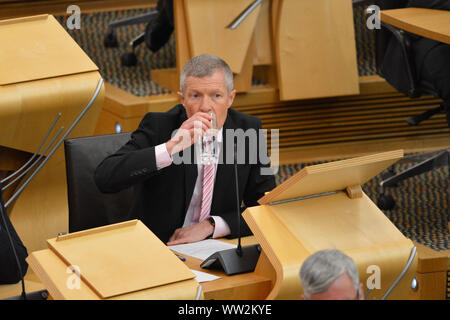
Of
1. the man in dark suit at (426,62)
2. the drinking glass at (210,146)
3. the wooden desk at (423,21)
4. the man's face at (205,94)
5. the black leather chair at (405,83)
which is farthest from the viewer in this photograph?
the black leather chair at (405,83)

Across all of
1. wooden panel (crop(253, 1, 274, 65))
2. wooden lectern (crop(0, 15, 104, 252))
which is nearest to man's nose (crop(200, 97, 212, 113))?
wooden lectern (crop(0, 15, 104, 252))

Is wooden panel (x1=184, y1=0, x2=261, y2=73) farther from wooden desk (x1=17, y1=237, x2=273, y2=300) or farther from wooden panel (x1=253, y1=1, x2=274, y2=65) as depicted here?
wooden desk (x1=17, y1=237, x2=273, y2=300)

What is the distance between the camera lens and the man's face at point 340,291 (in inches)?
56.6

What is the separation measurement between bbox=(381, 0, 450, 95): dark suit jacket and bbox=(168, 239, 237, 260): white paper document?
1.64 metres

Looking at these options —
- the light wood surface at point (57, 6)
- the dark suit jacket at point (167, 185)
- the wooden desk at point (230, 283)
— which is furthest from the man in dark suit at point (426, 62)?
the light wood surface at point (57, 6)

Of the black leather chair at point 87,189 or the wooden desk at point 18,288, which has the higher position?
the black leather chair at point 87,189

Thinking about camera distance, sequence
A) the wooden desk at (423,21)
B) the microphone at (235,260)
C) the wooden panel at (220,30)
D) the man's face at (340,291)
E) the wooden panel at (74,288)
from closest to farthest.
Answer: the man's face at (340,291), the wooden panel at (74,288), the microphone at (235,260), the wooden desk at (423,21), the wooden panel at (220,30)

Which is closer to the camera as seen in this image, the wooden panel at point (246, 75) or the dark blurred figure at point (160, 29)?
the wooden panel at point (246, 75)

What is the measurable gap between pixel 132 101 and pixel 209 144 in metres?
1.77

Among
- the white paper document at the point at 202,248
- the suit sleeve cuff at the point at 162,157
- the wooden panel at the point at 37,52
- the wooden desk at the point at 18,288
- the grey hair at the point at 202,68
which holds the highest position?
the wooden panel at the point at 37,52

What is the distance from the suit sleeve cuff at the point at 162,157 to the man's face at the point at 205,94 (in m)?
0.17

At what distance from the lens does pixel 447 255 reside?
2898mm

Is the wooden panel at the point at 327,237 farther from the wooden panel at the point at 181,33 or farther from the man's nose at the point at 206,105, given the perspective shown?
the wooden panel at the point at 181,33
